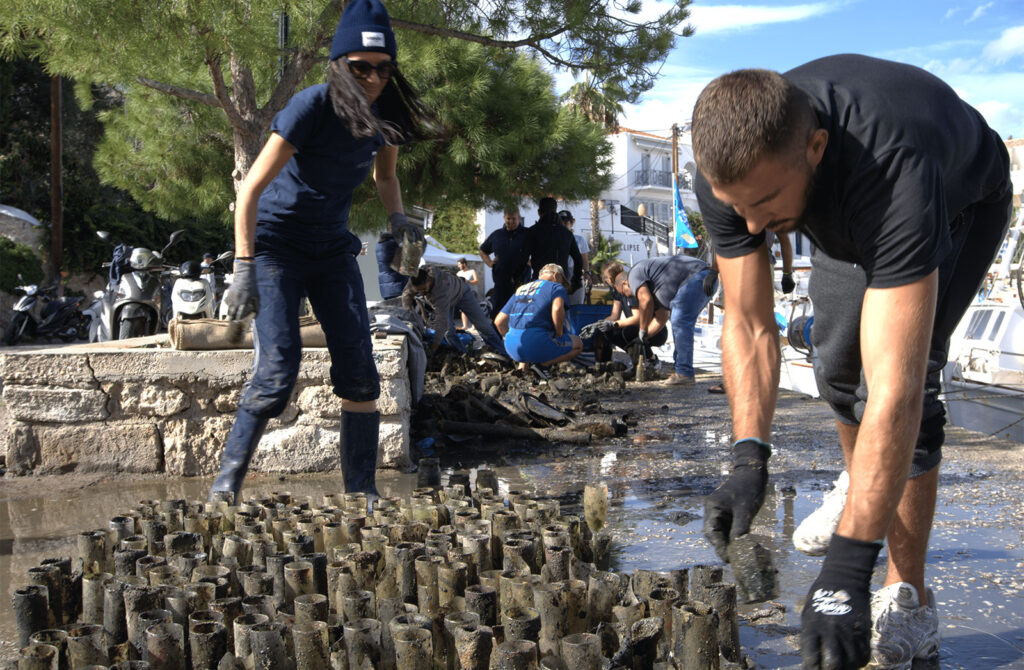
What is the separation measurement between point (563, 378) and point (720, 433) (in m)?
2.79

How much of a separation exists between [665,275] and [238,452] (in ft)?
20.7

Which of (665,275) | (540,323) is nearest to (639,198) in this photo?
(665,275)

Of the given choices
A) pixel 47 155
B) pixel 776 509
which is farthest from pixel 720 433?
pixel 47 155

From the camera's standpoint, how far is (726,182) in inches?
76.5

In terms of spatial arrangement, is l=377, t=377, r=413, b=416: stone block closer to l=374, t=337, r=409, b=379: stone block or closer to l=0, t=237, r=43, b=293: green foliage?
l=374, t=337, r=409, b=379: stone block

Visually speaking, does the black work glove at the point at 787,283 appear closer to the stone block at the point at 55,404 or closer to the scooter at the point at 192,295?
the stone block at the point at 55,404

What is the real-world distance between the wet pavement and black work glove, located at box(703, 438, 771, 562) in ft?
1.55

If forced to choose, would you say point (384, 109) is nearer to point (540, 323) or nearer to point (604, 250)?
point (540, 323)

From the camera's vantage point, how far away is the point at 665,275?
9.28 meters

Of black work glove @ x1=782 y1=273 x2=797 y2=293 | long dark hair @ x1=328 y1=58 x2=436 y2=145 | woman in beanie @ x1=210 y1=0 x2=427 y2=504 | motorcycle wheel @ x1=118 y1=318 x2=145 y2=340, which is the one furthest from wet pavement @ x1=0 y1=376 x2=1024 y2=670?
motorcycle wheel @ x1=118 y1=318 x2=145 y2=340

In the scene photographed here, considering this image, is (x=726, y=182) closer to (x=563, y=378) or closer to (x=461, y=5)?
(x=461, y=5)

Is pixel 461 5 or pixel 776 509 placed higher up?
pixel 461 5

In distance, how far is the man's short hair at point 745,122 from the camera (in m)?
1.86

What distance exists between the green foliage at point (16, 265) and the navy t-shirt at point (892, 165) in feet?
59.6
